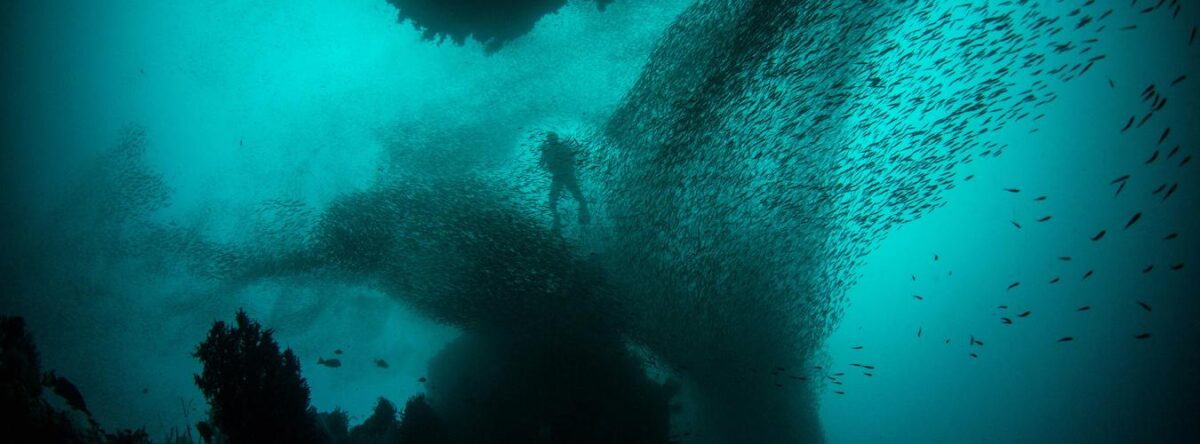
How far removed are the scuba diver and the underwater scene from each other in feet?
0.26

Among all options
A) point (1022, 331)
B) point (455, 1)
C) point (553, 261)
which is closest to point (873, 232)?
point (553, 261)

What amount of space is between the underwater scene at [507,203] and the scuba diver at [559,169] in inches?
3.2

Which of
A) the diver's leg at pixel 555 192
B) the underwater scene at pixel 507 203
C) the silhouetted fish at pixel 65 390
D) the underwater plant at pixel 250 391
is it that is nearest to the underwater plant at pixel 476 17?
the underwater scene at pixel 507 203

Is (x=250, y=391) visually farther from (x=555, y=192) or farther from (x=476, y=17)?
(x=476, y=17)

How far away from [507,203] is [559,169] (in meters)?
2.14

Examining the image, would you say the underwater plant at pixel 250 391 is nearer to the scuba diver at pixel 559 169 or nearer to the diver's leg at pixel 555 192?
the diver's leg at pixel 555 192

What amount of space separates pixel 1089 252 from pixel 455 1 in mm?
70434

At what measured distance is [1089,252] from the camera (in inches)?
1795

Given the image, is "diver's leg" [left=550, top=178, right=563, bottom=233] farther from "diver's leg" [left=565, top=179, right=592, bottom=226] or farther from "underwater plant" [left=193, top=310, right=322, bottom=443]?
"underwater plant" [left=193, top=310, right=322, bottom=443]

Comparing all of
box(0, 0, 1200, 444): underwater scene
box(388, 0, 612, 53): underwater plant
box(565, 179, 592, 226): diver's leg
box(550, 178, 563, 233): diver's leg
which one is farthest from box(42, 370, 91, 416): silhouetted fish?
box(565, 179, 592, 226): diver's leg

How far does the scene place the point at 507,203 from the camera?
12.1 meters

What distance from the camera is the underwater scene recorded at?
8.74 m

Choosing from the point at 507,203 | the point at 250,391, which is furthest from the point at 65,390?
the point at 507,203

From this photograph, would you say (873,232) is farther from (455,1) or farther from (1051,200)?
(1051,200)
